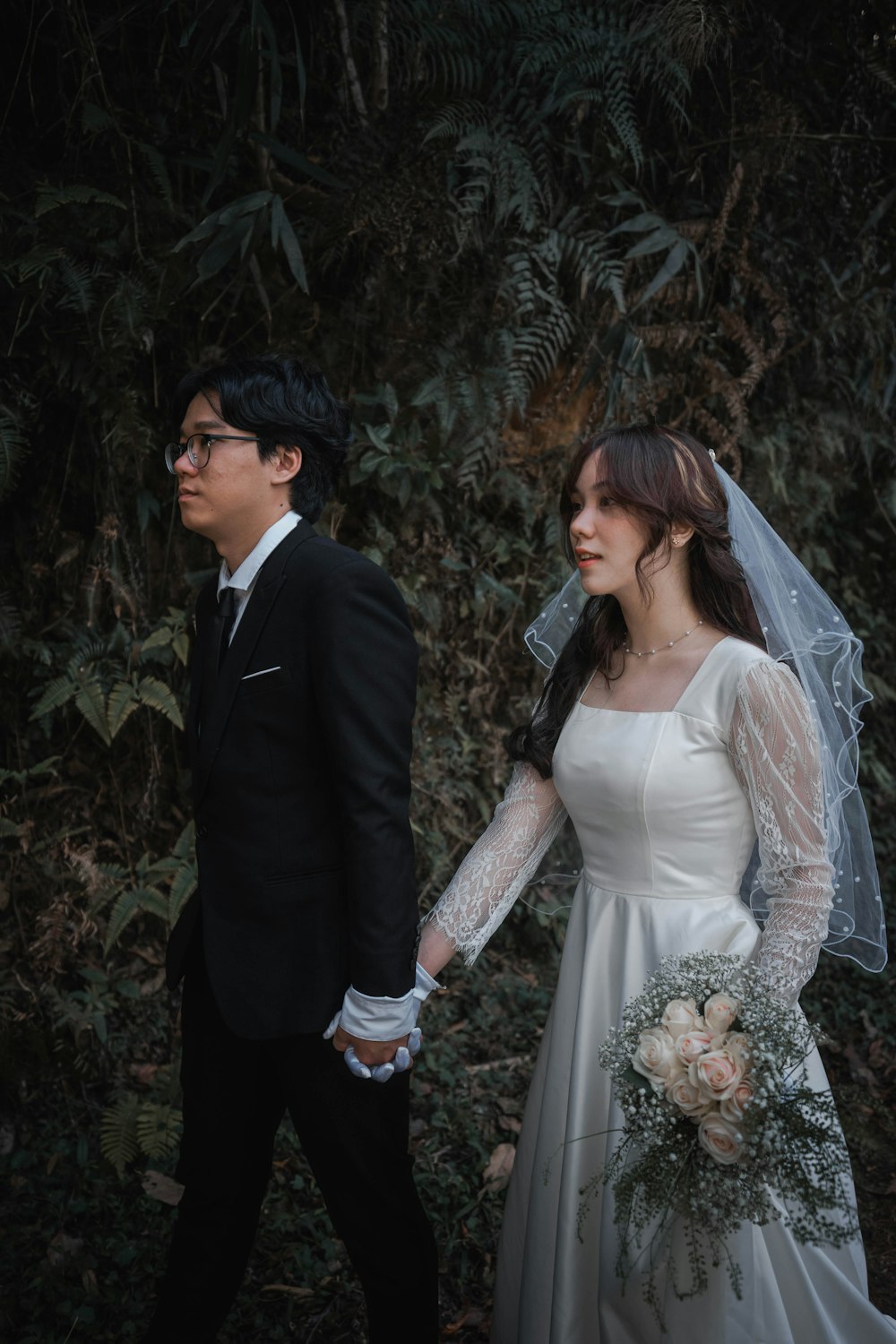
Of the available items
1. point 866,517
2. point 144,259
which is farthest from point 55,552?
point 866,517

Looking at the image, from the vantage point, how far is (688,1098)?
5.17ft

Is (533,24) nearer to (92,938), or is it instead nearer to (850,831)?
(850,831)

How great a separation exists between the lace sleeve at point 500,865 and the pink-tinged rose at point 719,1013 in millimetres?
682

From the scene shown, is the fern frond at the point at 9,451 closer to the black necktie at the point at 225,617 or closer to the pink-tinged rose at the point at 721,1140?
the black necktie at the point at 225,617

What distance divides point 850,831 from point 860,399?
12.6ft

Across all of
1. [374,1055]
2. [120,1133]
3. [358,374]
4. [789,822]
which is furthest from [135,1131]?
[358,374]

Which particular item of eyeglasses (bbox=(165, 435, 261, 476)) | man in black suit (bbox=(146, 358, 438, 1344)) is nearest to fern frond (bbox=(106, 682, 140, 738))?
man in black suit (bbox=(146, 358, 438, 1344))

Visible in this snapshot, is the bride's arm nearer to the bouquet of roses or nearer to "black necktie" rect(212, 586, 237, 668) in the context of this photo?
the bouquet of roses

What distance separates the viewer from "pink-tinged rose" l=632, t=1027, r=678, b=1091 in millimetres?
1608

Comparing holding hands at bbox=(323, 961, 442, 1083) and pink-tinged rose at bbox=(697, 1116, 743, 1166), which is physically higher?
pink-tinged rose at bbox=(697, 1116, 743, 1166)

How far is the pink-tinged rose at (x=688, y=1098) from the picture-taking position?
157cm

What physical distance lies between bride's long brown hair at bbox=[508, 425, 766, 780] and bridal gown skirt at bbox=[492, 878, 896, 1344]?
0.46 metres

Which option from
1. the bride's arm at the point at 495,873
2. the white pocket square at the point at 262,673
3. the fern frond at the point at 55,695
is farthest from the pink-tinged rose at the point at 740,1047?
the fern frond at the point at 55,695

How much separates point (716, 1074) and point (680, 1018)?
0.39 feet
